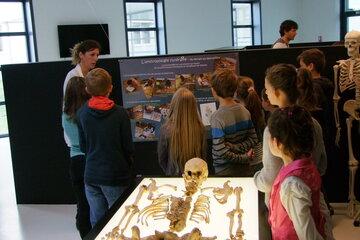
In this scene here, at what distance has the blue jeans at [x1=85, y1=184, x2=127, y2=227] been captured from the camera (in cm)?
277

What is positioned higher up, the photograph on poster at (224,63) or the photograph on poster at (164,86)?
the photograph on poster at (224,63)

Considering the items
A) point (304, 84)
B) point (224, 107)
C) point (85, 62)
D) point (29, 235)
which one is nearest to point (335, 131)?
point (304, 84)

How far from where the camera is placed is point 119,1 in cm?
930

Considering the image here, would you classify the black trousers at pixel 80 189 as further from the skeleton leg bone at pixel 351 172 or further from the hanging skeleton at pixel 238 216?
the skeleton leg bone at pixel 351 172

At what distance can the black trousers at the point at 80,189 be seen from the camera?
10.6ft

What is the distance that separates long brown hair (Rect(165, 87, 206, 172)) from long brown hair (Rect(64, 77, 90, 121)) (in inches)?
30.5

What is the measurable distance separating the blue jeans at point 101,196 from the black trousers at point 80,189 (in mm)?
399

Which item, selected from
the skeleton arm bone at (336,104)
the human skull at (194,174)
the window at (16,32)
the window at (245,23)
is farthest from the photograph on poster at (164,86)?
the window at (245,23)

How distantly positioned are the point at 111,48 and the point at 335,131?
6.10 meters

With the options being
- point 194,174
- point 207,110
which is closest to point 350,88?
point 207,110

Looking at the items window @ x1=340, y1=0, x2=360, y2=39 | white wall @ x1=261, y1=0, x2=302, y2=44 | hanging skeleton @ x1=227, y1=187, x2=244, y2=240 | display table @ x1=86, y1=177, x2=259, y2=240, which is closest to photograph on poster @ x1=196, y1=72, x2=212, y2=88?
display table @ x1=86, y1=177, x2=259, y2=240

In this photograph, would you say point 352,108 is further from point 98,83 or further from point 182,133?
point 98,83

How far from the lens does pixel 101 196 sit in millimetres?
2854

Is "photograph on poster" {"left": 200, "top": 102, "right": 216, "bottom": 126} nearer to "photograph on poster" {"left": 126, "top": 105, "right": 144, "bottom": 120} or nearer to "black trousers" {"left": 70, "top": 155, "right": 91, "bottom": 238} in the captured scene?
"photograph on poster" {"left": 126, "top": 105, "right": 144, "bottom": 120}
